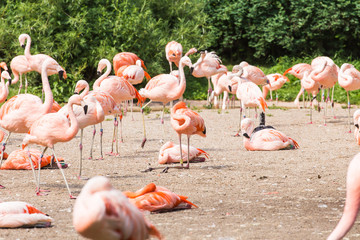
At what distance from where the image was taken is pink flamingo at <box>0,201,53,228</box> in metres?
3.97

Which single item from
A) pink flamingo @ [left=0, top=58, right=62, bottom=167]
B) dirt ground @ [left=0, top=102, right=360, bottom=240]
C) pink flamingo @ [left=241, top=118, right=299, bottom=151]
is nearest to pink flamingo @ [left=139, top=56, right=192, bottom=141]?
dirt ground @ [left=0, top=102, right=360, bottom=240]

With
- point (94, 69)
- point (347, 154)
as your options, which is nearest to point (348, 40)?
point (94, 69)

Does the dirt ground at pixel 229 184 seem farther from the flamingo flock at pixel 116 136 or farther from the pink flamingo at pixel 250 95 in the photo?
the pink flamingo at pixel 250 95

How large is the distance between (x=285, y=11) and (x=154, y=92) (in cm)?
1055

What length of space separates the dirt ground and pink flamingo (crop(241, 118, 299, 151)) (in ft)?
0.53

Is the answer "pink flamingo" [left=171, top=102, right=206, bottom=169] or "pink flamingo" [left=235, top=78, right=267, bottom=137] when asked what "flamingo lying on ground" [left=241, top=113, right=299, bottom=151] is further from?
"pink flamingo" [left=171, top=102, right=206, bottom=169]

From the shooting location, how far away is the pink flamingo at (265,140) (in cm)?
735

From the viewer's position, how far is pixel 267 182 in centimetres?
554

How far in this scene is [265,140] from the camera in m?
7.39

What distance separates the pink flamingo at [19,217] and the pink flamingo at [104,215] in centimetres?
173

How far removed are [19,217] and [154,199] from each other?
987mm

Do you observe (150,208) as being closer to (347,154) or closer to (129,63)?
(347,154)

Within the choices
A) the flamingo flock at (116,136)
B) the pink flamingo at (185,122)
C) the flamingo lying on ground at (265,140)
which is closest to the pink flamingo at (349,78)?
the flamingo flock at (116,136)

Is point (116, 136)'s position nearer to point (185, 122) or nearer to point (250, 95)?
point (185, 122)
